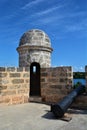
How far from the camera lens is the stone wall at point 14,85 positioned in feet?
25.7

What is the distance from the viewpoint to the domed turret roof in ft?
30.1

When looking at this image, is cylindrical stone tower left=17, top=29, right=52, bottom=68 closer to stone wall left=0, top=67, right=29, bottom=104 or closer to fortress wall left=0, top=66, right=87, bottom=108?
fortress wall left=0, top=66, right=87, bottom=108

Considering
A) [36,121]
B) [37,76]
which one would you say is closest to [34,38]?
[37,76]

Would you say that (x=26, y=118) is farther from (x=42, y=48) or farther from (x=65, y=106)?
(x=42, y=48)

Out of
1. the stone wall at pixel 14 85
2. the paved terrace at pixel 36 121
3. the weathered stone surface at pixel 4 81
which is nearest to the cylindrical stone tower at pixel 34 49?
the stone wall at pixel 14 85

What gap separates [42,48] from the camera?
359 inches

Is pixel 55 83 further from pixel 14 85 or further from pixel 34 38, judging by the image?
pixel 34 38

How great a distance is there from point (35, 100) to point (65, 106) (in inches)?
116

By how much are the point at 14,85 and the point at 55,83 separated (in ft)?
5.56

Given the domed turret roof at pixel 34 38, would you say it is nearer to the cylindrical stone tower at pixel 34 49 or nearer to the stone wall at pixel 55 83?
the cylindrical stone tower at pixel 34 49

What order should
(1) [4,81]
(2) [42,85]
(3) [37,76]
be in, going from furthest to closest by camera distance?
(3) [37,76] < (2) [42,85] < (1) [4,81]

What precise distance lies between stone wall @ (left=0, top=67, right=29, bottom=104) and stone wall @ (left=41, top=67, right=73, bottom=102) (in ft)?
2.42

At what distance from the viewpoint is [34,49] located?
9039 mm

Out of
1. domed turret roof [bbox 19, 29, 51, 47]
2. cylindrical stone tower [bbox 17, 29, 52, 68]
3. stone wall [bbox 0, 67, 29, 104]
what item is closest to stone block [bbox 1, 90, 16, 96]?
stone wall [bbox 0, 67, 29, 104]
